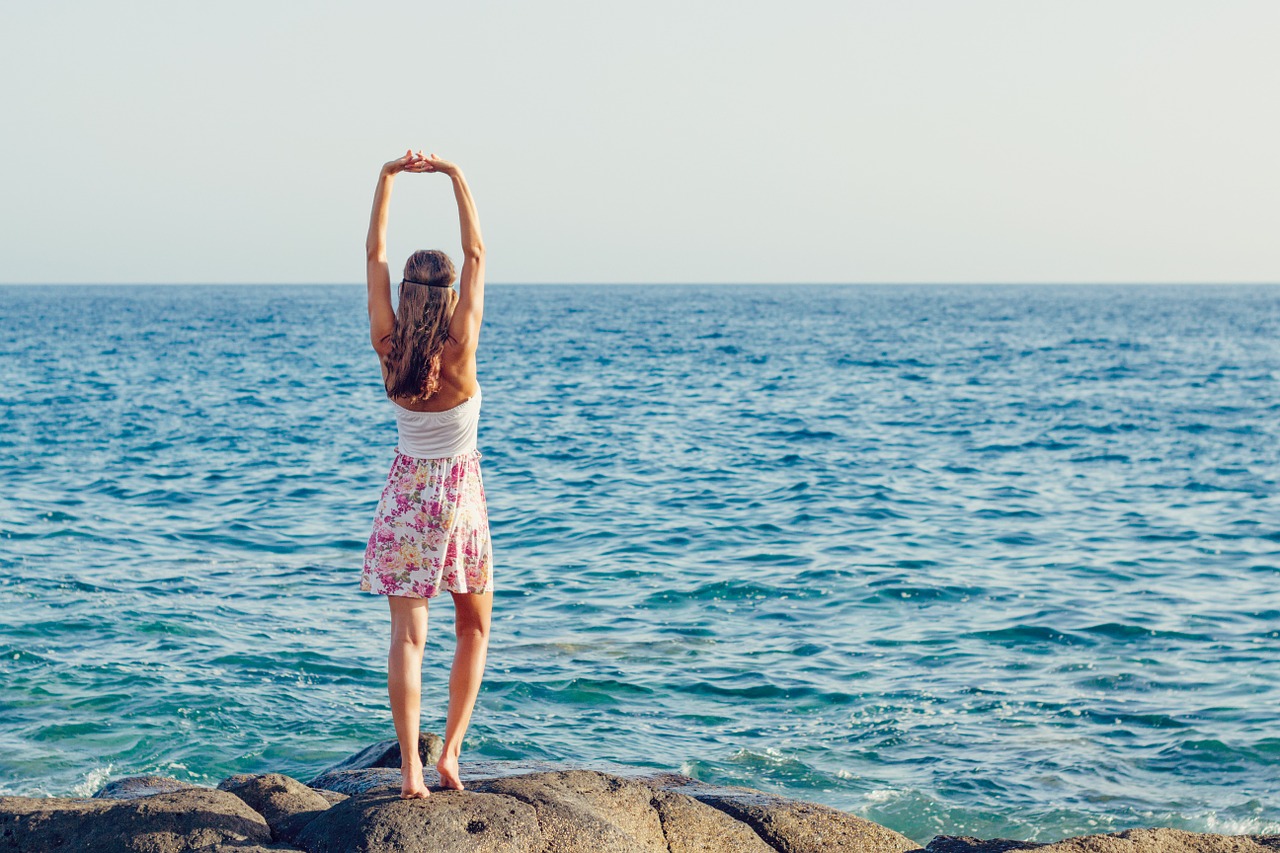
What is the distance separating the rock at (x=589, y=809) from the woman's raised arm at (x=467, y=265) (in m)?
2.01

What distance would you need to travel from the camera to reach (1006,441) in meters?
25.5

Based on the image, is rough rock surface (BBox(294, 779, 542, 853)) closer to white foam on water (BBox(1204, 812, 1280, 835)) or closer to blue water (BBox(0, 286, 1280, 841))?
blue water (BBox(0, 286, 1280, 841))

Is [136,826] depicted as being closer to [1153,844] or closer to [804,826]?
[804,826]

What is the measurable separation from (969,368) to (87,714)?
40156 millimetres

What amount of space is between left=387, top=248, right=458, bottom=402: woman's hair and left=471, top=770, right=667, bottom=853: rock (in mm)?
1882

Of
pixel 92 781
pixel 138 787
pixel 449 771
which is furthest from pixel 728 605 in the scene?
pixel 449 771

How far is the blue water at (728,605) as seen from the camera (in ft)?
29.8

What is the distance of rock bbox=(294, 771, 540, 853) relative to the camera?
4.59m

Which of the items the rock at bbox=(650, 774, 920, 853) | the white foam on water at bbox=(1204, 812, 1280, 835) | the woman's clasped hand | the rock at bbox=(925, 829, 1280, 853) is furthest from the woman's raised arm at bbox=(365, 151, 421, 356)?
the white foam on water at bbox=(1204, 812, 1280, 835)

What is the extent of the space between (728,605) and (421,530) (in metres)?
8.12

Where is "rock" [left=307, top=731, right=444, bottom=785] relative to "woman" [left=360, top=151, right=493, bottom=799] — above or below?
below

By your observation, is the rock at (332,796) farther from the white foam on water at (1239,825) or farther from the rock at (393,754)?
the white foam on water at (1239,825)

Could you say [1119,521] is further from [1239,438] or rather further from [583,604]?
[1239,438]

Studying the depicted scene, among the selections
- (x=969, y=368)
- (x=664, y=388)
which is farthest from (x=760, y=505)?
(x=969, y=368)
